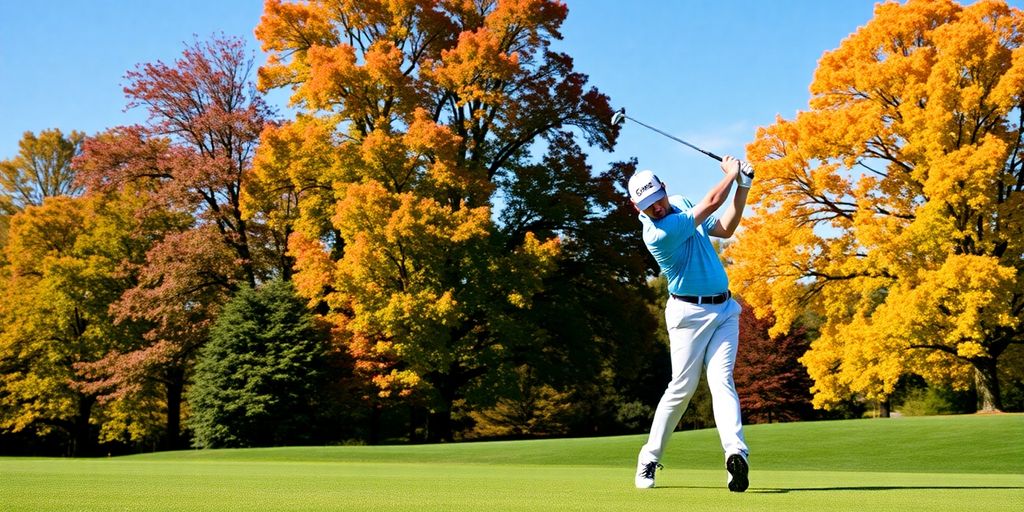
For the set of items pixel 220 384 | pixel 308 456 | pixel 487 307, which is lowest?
pixel 308 456

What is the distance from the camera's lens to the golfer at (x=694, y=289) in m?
6.66

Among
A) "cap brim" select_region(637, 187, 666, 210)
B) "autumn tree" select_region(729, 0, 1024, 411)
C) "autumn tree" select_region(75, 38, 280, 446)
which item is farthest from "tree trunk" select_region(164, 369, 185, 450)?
"cap brim" select_region(637, 187, 666, 210)

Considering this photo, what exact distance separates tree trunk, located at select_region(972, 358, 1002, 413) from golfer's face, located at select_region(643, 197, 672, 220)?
24199 millimetres

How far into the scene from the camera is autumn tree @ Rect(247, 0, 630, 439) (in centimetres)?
2784

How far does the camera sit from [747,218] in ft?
98.6

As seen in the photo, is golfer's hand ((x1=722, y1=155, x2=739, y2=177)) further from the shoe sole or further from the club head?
the club head

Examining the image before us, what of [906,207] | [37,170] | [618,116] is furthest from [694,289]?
[37,170]

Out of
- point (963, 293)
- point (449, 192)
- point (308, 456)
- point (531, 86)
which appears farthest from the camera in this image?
point (531, 86)

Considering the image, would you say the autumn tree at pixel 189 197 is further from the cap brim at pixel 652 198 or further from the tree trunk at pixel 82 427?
the cap brim at pixel 652 198

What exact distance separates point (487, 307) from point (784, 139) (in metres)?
11.1

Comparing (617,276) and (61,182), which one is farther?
(61,182)

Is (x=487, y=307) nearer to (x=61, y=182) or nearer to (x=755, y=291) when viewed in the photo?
(x=755, y=291)

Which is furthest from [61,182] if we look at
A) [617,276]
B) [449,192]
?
[617,276]

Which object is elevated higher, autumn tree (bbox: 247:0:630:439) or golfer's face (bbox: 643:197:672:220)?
autumn tree (bbox: 247:0:630:439)
